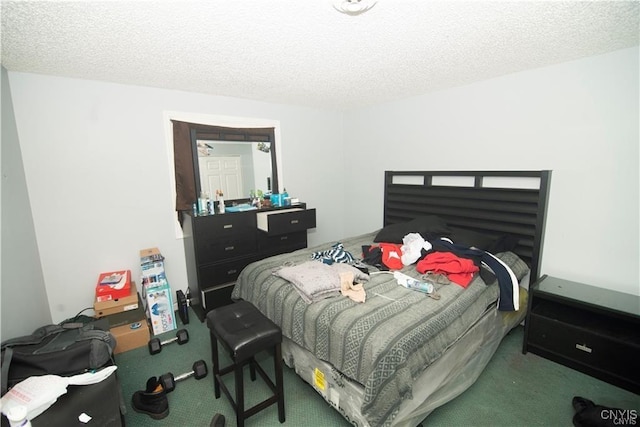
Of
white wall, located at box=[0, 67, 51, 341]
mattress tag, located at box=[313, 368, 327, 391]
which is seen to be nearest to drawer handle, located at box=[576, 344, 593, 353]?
mattress tag, located at box=[313, 368, 327, 391]

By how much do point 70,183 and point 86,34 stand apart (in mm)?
1392

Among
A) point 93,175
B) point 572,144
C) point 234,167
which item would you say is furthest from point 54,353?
point 572,144

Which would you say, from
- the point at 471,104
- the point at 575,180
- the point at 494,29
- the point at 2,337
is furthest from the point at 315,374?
the point at 471,104

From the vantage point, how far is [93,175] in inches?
98.7

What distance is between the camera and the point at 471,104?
109 inches

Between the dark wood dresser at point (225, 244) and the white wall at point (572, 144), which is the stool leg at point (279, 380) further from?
the white wall at point (572, 144)

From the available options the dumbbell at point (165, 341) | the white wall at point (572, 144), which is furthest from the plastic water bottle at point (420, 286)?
the dumbbell at point (165, 341)

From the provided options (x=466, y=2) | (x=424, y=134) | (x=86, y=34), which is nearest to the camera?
(x=466, y=2)

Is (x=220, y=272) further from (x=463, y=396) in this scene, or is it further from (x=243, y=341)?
(x=463, y=396)

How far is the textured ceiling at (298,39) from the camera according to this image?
56.2 inches

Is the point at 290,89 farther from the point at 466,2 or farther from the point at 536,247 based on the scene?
the point at 536,247

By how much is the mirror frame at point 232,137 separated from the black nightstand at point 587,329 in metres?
2.92

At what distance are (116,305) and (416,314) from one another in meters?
2.50

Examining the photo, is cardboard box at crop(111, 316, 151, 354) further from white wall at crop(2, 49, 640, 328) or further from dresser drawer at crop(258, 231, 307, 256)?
dresser drawer at crop(258, 231, 307, 256)
